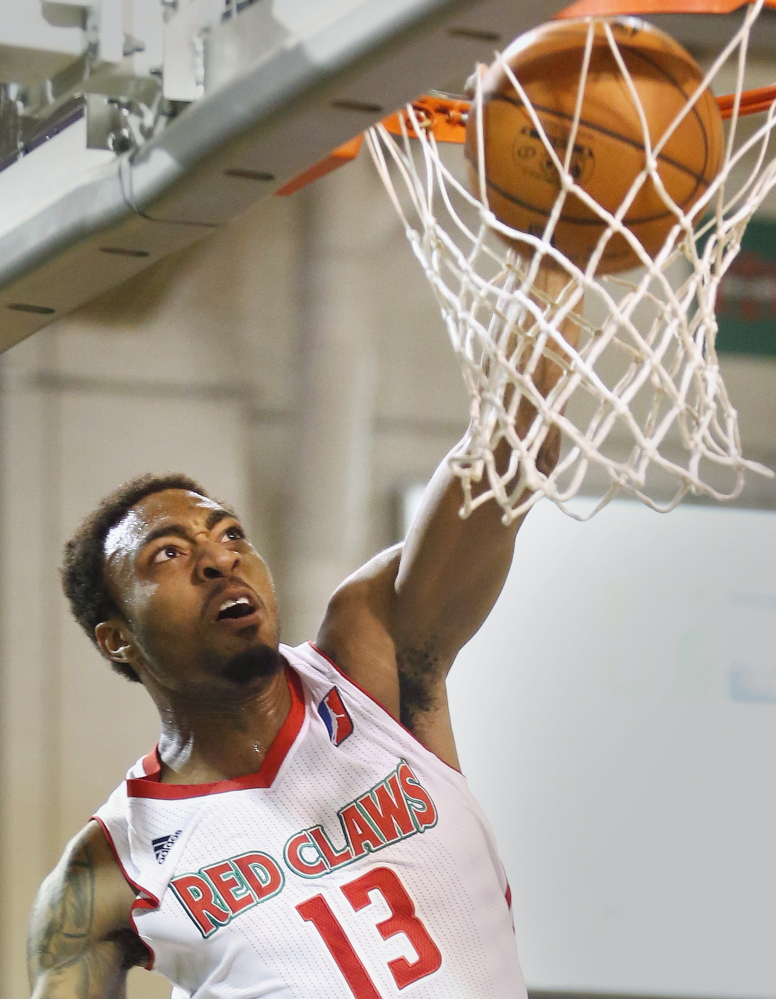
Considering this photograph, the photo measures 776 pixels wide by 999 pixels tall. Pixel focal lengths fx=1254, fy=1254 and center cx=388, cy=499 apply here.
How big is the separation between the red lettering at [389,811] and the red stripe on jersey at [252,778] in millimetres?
152

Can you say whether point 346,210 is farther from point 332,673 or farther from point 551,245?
point 551,245

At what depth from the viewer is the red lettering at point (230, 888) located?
1.86m

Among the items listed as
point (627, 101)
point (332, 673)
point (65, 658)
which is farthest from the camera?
→ point (65, 658)

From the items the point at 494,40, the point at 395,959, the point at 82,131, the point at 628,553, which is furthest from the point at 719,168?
the point at 628,553

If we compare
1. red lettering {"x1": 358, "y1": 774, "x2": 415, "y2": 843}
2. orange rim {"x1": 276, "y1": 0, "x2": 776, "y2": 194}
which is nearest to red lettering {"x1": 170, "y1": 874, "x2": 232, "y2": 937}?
red lettering {"x1": 358, "y1": 774, "x2": 415, "y2": 843}

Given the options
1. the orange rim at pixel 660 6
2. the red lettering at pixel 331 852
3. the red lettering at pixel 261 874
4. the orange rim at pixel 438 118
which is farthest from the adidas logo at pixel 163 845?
the orange rim at pixel 660 6

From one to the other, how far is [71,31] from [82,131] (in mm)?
105

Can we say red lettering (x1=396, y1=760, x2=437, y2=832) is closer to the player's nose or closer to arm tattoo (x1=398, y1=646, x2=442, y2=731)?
arm tattoo (x1=398, y1=646, x2=442, y2=731)

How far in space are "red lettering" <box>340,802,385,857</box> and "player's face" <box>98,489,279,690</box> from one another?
10.4 inches

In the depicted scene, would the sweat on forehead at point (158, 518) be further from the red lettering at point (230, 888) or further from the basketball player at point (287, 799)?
the red lettering at point (230, 888)

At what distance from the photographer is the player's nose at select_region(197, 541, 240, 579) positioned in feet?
6.63

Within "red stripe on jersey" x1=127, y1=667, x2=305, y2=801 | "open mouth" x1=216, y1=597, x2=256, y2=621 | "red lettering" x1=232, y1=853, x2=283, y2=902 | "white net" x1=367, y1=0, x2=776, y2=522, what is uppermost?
"white net" x1=367, y1=0, x2=776, y2=522

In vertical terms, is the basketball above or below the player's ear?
above

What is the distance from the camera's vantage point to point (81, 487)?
347cm
